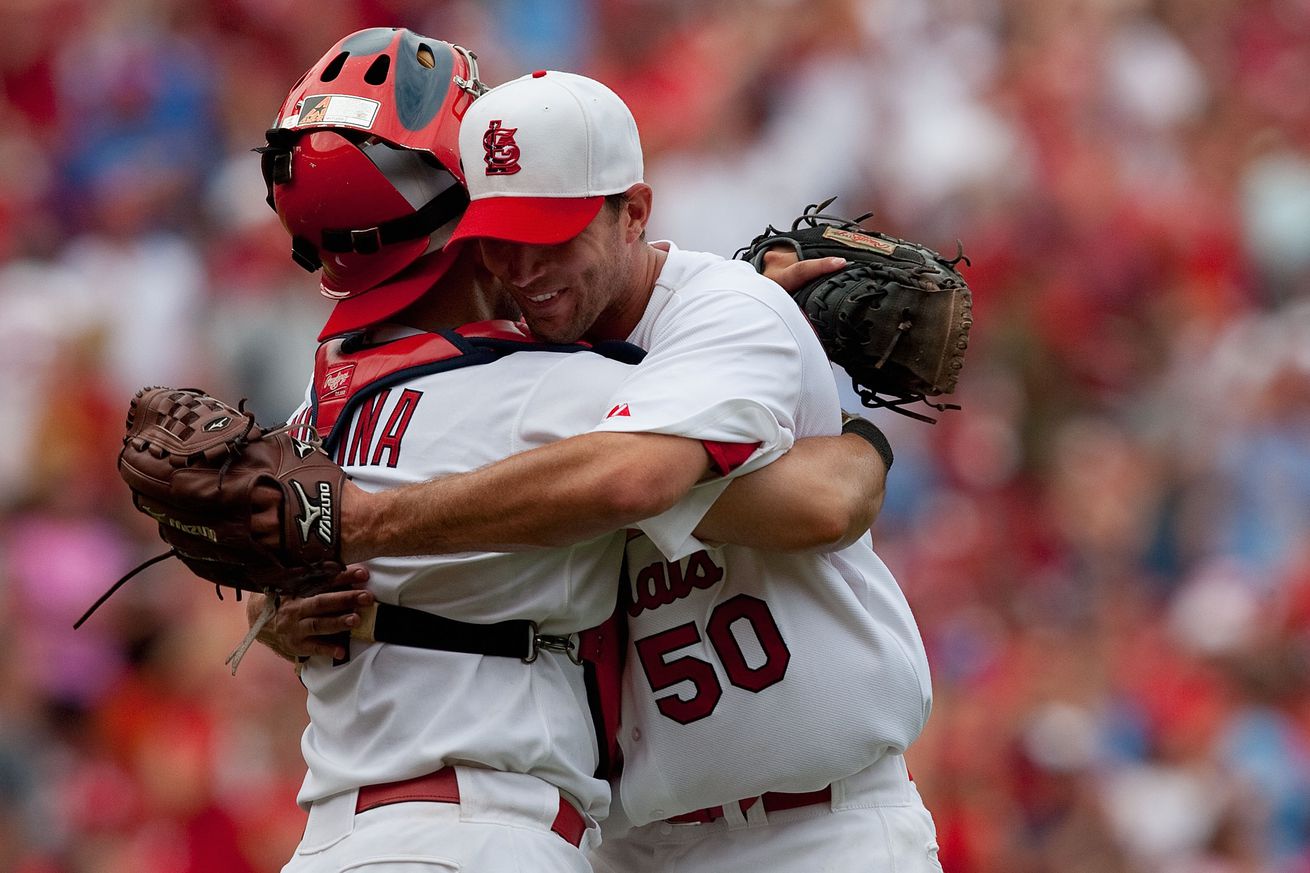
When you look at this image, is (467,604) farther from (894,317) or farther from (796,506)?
(894,317)

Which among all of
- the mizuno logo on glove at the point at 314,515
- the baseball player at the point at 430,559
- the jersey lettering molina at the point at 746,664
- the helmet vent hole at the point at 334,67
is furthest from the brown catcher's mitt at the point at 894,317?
the mizuno logo on glove at the point at 314,515

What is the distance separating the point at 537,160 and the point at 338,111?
0.46 meters

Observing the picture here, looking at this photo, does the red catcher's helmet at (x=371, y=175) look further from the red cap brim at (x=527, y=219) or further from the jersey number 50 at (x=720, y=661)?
the jersey number 50 at (x=720, y=661)

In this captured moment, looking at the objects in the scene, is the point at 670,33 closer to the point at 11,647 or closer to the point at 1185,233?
the point at 1185,233

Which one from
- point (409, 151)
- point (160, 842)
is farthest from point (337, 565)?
point (160, 842)

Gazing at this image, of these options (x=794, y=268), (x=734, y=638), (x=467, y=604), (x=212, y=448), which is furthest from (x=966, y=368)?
(x=212, y=448)

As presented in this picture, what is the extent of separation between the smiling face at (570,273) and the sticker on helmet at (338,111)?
0.35 meters

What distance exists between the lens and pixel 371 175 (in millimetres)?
3494

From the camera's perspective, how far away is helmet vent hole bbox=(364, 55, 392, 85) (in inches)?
142

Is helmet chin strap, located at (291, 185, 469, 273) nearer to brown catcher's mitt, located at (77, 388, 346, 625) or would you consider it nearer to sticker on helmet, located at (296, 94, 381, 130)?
sticker on helmet, located at (296, 94, 381, 130)

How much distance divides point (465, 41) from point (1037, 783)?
5501 mm

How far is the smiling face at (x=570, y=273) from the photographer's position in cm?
339

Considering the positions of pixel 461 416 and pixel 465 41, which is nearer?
pixel 461 416

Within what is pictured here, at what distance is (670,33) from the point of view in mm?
10445
